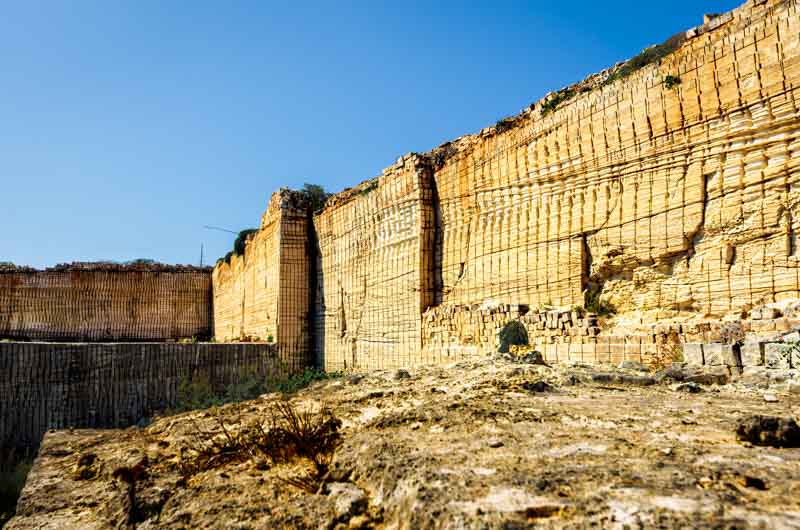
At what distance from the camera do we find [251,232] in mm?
18438

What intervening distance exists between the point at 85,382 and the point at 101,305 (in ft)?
38.8

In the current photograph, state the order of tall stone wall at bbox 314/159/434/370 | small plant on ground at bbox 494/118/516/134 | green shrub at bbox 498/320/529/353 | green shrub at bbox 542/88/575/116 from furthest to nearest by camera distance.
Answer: tall stone wall at bbox 314/159/434/370
small plant on ground at bbox 494/118/516/134
green shrub at bbox 542/88/575/116
green shrub at bbox 498/320/529/353

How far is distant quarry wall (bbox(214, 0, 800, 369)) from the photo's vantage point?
17.7ft

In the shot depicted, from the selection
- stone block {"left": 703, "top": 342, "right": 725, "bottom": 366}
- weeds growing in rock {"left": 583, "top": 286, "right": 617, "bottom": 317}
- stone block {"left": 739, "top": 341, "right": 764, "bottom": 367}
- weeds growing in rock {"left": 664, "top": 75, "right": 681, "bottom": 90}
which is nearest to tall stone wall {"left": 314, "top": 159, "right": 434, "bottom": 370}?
→ weeds growing in rock {"left": 583, "top": 286, "right": 617, "bottom": 317}

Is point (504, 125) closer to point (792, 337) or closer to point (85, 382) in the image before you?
point (792, 337)

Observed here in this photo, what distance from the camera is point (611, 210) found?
22.4ft

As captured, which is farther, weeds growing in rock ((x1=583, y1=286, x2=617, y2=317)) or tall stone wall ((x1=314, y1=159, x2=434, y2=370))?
tall stone wall ((x1=314, y1=159, x2=434, y2=370))

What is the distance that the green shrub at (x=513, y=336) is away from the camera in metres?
7.47

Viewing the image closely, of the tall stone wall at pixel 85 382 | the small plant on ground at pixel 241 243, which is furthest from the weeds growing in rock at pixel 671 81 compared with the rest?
the small plant on ground at pixel 241 243

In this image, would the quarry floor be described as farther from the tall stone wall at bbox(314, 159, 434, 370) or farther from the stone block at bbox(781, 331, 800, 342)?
the tall stone wall at bbox(314, 159, 434, 370)

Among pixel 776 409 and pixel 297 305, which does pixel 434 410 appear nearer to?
pixel 776 409

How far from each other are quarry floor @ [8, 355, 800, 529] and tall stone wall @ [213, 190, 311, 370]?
28.7 ft

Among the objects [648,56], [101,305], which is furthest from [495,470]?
[101,305]

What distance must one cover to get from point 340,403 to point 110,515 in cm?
205
